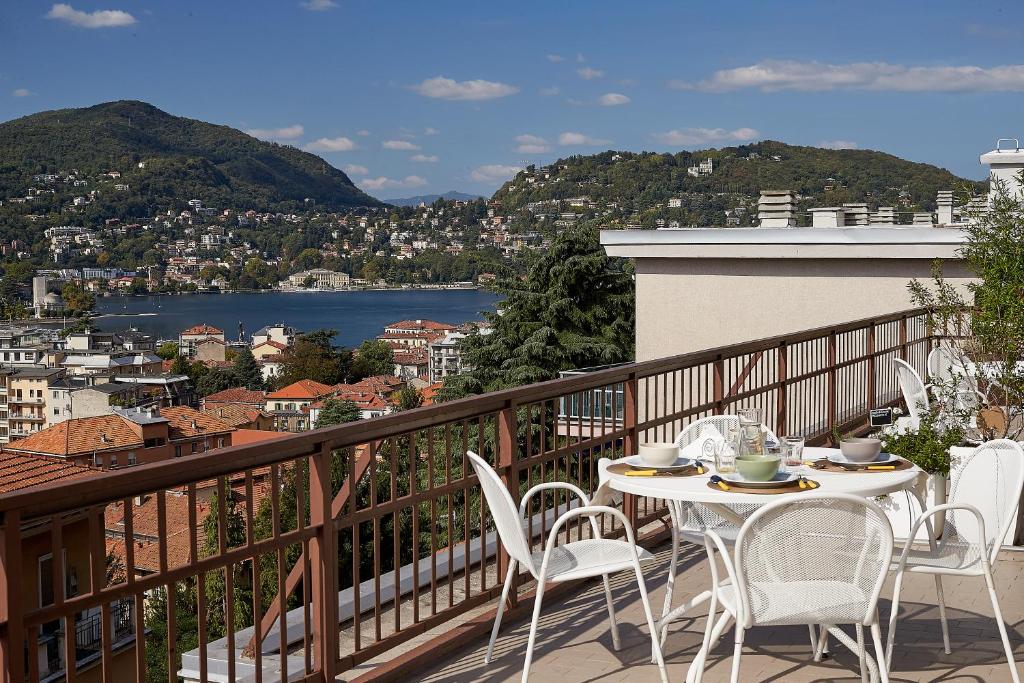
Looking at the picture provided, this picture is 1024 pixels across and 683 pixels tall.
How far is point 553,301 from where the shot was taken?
134 ft

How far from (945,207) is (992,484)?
17831mm

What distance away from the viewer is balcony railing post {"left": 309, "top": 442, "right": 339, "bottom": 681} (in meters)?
3.81

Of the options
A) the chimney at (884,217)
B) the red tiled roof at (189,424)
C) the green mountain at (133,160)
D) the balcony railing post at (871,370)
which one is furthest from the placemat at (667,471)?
the green mountain at (133,160)

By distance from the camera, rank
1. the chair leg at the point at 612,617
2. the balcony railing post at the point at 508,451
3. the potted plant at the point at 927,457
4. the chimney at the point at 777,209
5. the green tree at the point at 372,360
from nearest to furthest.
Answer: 1. the chair leg at the point at 612,617
2. the balcony railing post at the point at 508,451
3. the potted plant at the point at 927,457
4. the chimney at the point at 777,209
5. the green tree at the point at 372,360

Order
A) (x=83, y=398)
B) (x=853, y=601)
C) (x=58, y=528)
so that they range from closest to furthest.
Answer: (x=58, y=528) < (x=853, y=601) < (x=83, y=398)

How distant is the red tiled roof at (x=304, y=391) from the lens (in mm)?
97125

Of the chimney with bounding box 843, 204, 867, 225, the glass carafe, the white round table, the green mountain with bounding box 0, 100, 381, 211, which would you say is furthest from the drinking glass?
the green mountain with bounding box 0, 100, 381, 211

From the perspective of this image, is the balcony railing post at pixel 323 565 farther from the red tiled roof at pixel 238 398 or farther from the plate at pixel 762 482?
the red tiled roof at pixel 238 398

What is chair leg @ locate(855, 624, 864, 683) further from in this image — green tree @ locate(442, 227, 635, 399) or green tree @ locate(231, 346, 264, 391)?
green tree @ locate(231, 346, 264, 391)

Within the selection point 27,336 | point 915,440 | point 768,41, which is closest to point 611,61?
point 768,41

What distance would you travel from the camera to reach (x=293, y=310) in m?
173

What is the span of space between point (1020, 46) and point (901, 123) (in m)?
29.2

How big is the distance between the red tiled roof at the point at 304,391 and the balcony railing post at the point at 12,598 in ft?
311

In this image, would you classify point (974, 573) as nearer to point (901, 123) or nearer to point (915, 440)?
point (915, 440)
